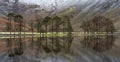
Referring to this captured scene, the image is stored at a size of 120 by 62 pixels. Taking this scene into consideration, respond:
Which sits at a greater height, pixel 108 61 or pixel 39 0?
pixel 39 0

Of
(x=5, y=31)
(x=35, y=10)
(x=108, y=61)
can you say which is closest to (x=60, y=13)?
(x=35, y=10)

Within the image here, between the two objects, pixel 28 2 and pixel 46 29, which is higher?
pixel 28 2

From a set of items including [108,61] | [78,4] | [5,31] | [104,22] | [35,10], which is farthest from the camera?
[78,4]

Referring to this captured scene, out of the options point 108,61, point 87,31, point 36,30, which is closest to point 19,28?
point 36,30

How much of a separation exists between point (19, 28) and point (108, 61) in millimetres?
123801

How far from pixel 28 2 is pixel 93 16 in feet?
101

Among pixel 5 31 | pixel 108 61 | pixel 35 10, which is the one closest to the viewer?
pixel 108 61

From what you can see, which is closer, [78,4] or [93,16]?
[93,16]

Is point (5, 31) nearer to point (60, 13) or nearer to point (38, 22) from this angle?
point (38, 22)

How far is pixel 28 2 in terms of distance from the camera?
174 m

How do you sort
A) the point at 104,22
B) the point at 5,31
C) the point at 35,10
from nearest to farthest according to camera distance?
the point at 5,31, the point at 104,22, the point at 35,10

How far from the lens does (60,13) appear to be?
174 meters

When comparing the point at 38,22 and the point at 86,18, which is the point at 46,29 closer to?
the point at 38,22

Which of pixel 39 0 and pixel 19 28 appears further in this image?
pixel 39 0
